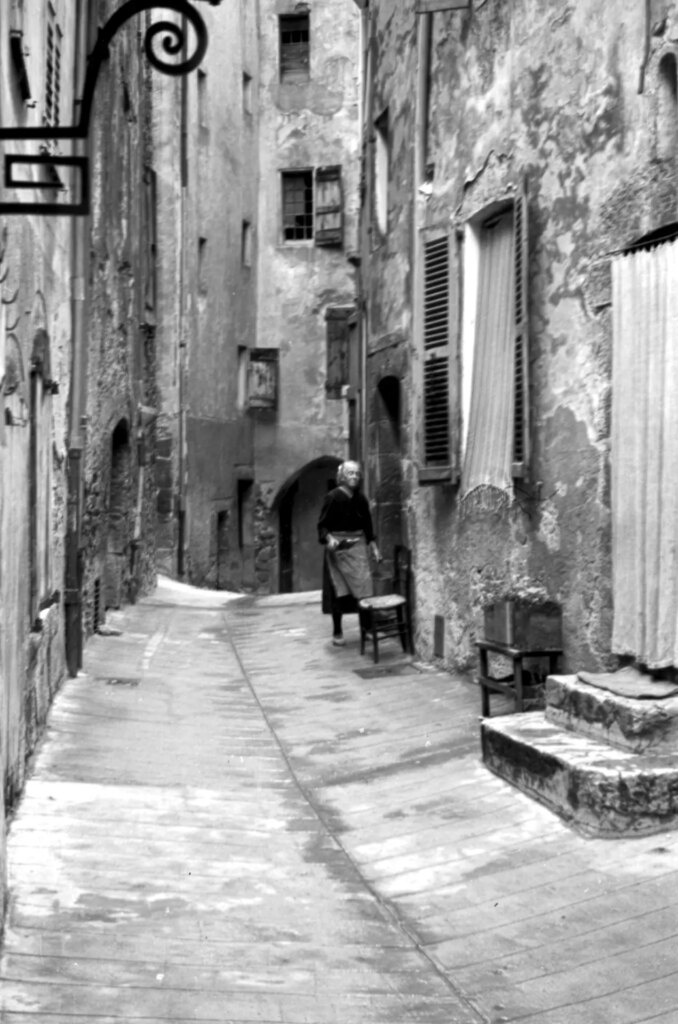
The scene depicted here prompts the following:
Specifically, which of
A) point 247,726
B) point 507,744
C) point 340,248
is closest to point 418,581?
point 247,726

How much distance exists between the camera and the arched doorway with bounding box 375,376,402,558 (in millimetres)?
13297

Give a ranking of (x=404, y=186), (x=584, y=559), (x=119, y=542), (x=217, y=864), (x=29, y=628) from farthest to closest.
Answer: (x=119, y=542)
(x=404, y=186)
(x=584, y=559)
(x=29, y=628)
(x=217, y=864)

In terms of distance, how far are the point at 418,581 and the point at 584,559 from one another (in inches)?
133

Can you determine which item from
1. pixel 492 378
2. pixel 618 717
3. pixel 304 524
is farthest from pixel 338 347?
pixel 618 717

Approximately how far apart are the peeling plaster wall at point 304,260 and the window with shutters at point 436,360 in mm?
16030

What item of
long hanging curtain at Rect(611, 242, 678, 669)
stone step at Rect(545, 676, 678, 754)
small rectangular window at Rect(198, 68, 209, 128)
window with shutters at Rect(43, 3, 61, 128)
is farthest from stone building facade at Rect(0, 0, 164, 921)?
small rectangular window at Rect(198, 68, 209, 128)

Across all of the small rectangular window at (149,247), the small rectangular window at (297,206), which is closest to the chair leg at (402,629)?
the small rectangular window at (149,247)

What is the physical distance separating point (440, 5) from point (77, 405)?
14.1 ft

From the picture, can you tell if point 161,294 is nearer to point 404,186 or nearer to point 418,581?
point 404,186

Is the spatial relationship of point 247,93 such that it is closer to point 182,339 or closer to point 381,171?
point 182,339

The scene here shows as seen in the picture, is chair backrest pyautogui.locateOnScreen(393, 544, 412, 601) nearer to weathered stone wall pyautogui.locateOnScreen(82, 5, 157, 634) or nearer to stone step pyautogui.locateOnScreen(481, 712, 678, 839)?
weathered stone wall pyautogui.locateOnScreen(82, 5, 157, 634)

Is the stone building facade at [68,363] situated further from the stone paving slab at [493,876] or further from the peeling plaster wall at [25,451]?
the stone paving slab at [493,876]

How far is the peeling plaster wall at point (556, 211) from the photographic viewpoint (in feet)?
27.7

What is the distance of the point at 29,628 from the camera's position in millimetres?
8016
